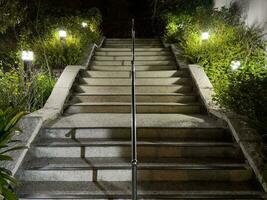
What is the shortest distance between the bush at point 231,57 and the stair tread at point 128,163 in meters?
0.75

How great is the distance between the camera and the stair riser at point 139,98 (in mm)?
7738

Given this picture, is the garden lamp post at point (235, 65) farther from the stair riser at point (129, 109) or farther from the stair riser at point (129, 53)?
the stair riser at point (129, 53)

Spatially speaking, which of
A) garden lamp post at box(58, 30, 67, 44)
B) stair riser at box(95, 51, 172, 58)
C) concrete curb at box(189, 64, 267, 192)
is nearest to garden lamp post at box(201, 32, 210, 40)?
stair riser at box(95, 51, 172, 58)

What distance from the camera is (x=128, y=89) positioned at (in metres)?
8.24

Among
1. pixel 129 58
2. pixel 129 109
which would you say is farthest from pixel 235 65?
pixel 129 58

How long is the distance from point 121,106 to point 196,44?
296 centimetres

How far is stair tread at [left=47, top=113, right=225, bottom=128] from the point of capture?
6.13 metres

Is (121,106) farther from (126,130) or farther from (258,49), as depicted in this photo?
(258,49)

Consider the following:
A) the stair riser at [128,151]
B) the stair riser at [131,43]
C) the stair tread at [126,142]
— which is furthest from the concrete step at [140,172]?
the stair riser at [131,43]

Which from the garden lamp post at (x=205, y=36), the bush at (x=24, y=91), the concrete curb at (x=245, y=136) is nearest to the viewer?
the concrete curb at (x=245, y=136)

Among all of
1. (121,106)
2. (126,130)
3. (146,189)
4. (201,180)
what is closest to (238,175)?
(201,180)

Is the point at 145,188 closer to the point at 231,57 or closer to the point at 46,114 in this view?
the point at 46,114

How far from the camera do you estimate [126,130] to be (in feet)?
19.5

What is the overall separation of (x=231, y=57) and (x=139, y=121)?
10.6ft
